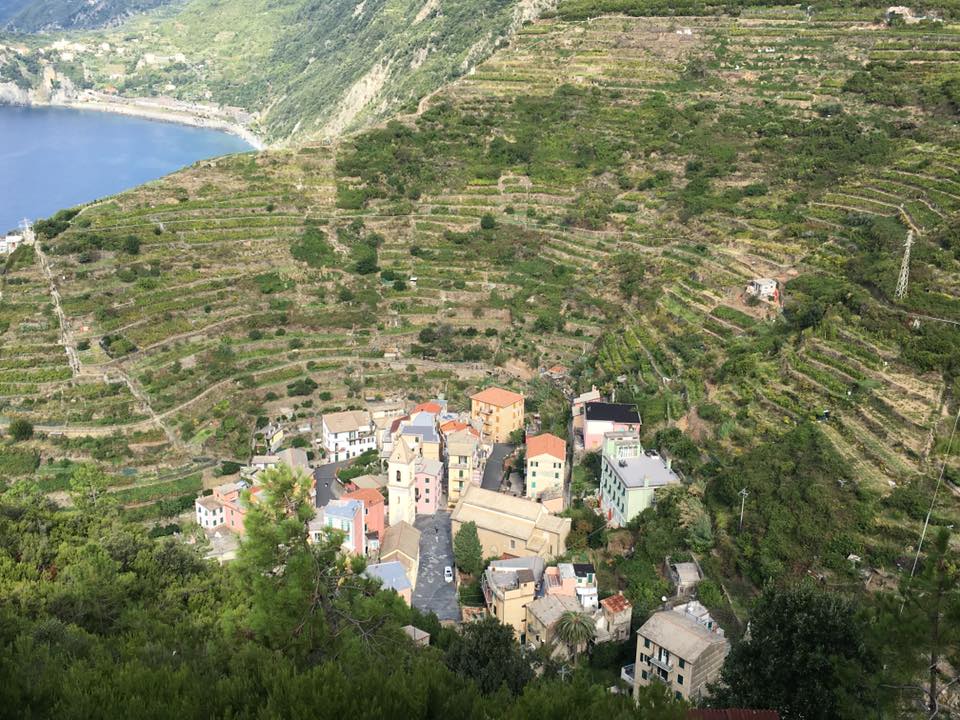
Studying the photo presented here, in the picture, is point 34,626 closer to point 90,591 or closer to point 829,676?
point 90,591

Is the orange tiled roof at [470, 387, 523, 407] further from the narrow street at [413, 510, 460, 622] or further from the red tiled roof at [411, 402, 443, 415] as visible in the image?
the narrow street at [413, 510, 460, 622]

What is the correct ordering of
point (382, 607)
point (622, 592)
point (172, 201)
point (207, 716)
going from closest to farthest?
point (207, 716)
point (382, 607)
point (622, 592)
point (172, 201)

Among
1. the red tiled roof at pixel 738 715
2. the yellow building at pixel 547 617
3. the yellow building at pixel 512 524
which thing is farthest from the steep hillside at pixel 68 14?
the red tiled roof at pixel 738 715

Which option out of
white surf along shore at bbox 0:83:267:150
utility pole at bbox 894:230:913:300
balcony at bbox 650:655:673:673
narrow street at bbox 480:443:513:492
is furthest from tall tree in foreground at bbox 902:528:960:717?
white surf along shore at bbox 0:83:267:150

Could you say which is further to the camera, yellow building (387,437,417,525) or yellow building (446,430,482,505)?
yellow building (446,430,482,505)

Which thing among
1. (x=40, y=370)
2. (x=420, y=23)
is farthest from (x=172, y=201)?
(x=420, y=23)

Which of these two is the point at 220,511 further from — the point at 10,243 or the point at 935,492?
the point at 10,243

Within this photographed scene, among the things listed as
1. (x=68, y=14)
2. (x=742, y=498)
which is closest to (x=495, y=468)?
(x=742, y=498)
